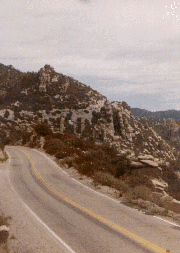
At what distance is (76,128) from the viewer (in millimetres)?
52844

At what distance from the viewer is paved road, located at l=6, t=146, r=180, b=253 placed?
24.0 feet

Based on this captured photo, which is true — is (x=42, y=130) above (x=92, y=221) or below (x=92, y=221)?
above

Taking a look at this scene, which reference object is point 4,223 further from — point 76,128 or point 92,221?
point 76,128

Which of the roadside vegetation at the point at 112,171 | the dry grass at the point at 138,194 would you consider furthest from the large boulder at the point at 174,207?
the dry grass at the point at 138,194

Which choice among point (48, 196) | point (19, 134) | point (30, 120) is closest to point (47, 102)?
point (30, 120)

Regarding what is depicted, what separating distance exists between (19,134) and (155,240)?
44822 mm

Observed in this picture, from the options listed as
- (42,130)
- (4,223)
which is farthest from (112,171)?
(42,130)

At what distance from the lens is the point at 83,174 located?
1914 centimetres

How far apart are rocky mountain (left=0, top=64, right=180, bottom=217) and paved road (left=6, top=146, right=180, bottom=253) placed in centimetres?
567

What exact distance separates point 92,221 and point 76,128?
43.7m

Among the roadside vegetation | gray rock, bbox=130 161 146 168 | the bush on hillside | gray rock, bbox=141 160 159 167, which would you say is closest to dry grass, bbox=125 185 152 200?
the roadside vegetation

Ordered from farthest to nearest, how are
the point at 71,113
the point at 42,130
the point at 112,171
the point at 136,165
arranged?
the point at 71,113
the point at 42,130
the point at 136,165
the point at 112,171

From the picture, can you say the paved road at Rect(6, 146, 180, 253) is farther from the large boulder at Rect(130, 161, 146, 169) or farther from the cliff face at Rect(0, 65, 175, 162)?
the cliff face at Rect(0, 65, 175, 162)

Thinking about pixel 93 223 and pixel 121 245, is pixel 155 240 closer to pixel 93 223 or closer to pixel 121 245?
pixel 121 245
